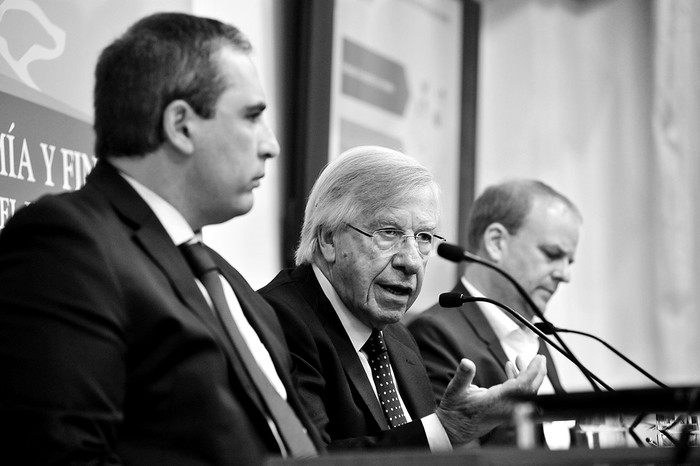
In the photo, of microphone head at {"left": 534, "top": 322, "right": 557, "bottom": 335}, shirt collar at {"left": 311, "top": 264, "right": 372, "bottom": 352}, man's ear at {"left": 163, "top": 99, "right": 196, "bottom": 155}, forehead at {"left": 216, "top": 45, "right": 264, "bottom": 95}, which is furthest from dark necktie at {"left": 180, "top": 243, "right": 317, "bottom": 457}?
microphone head at {"left": 534, "top": 322, "right": 557, "bottom": 335}

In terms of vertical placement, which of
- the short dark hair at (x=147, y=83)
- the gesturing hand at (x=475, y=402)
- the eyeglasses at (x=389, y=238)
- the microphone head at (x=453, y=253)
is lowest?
the gesturing hand at (x=475, y=402)

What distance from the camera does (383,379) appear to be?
290cm

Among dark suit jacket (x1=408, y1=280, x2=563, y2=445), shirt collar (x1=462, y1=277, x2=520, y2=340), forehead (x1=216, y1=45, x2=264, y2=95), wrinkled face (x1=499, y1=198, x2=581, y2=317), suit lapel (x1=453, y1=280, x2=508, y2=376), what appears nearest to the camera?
forehead (x1=216, y1=45, x2=264, y2=95)

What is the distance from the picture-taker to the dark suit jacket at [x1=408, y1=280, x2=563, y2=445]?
3.33 m

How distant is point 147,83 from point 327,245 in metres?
1.09

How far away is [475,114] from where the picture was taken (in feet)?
18.6

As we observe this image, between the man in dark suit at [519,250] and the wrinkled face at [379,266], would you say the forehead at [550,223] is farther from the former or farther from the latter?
the wrinkled face at [379,266]

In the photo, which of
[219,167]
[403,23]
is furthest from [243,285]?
[403,23]

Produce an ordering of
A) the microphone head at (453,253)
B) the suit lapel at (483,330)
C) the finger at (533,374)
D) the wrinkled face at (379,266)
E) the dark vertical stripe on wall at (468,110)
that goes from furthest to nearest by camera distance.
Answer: the dark vertical stripe on wall at (468,110) → the suit lapel at (483,330) → the wrinkled face at (379,266) → the microphone head at (453,253) → the finger at (533,374)

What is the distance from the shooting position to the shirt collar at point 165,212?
2014mm

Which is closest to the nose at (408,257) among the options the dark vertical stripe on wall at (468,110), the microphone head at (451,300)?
the microphone head at (451,300)

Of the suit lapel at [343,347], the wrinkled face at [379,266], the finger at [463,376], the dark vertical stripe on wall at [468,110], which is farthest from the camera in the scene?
the dark vertical stripe on wall at [468,110]

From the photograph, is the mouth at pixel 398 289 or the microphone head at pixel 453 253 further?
the mouth at pixel 398 289

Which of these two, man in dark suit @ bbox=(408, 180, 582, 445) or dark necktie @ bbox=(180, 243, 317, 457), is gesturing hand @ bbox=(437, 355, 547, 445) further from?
man in dark suit @ bbox=(408, 180, 582, 445)
